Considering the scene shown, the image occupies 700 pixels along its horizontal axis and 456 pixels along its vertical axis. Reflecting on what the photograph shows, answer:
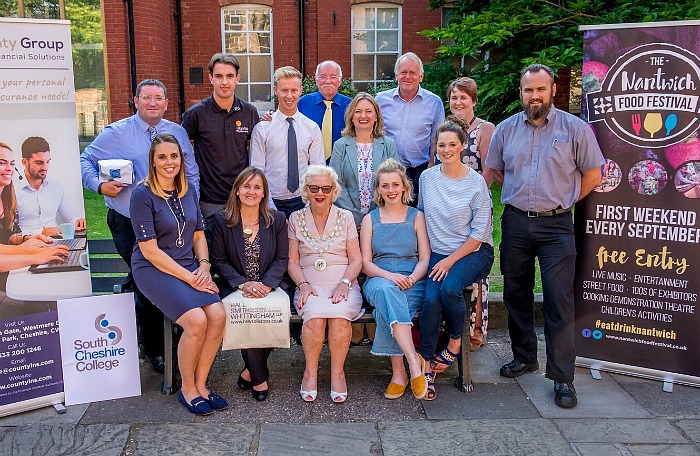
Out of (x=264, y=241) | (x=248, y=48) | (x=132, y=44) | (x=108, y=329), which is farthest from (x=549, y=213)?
(x=248, y=48)

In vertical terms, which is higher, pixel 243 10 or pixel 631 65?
pixel 243 10

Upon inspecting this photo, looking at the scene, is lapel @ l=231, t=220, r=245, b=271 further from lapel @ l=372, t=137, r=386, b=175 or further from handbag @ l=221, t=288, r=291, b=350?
lapel @ l=372, t=137, r=386, b=175

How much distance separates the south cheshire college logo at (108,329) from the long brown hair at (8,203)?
2.52ft

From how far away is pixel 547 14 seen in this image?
968cm

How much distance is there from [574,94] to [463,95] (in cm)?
884

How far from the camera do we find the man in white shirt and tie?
464cm

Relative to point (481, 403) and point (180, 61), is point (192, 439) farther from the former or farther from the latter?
point (180, 61)

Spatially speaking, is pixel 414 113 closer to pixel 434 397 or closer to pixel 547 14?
pixel 434 397

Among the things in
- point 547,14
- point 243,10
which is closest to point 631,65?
point 547,14

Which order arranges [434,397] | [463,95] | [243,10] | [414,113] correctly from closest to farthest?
[434,397] < [463,95] < [414,113] < [243,10]

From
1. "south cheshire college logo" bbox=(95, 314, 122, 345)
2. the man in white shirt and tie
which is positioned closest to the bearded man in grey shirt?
the man in white shirt and tie

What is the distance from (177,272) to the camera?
3.89 metres

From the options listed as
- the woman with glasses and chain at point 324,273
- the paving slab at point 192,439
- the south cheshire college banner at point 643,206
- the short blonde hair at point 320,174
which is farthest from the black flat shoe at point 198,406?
the south cheshire college banner at point 643,206

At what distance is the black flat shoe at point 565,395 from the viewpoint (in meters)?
Result: 3.88
